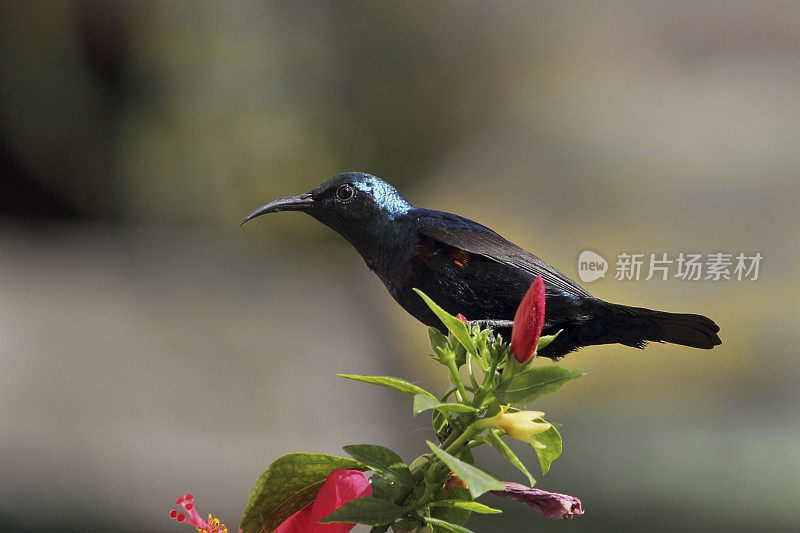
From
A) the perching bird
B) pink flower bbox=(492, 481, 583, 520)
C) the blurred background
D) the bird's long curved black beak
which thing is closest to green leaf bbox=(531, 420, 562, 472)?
pink flower bbox=(492, 481, 583, 520)

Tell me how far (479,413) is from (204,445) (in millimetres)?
896

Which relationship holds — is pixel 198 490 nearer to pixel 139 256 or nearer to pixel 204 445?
pixel 204 445

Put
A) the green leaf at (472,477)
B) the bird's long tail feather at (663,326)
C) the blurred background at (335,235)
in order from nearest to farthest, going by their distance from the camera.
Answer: the green leaf at (472,477)
the bird's long tail feather at (663,326)
the blurred background at (335,235)

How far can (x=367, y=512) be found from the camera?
22 cm

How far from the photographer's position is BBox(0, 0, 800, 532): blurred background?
0.98 metres

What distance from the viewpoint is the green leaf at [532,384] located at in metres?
0.23

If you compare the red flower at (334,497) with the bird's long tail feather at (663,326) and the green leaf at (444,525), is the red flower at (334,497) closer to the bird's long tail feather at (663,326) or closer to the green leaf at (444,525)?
the green leaf at (444,525)

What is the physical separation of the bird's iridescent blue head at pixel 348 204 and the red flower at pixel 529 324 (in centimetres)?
25

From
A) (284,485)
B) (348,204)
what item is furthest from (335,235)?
(284,485)

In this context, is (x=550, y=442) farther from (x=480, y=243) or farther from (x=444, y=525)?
(x=480, y=243)

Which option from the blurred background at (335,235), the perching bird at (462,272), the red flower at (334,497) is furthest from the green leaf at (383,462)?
the blurred background at (335,235)

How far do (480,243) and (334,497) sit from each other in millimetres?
247

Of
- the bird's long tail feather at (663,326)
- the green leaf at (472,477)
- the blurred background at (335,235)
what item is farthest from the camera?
the blurred background at (335,235)

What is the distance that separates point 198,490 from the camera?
3.55 feet
